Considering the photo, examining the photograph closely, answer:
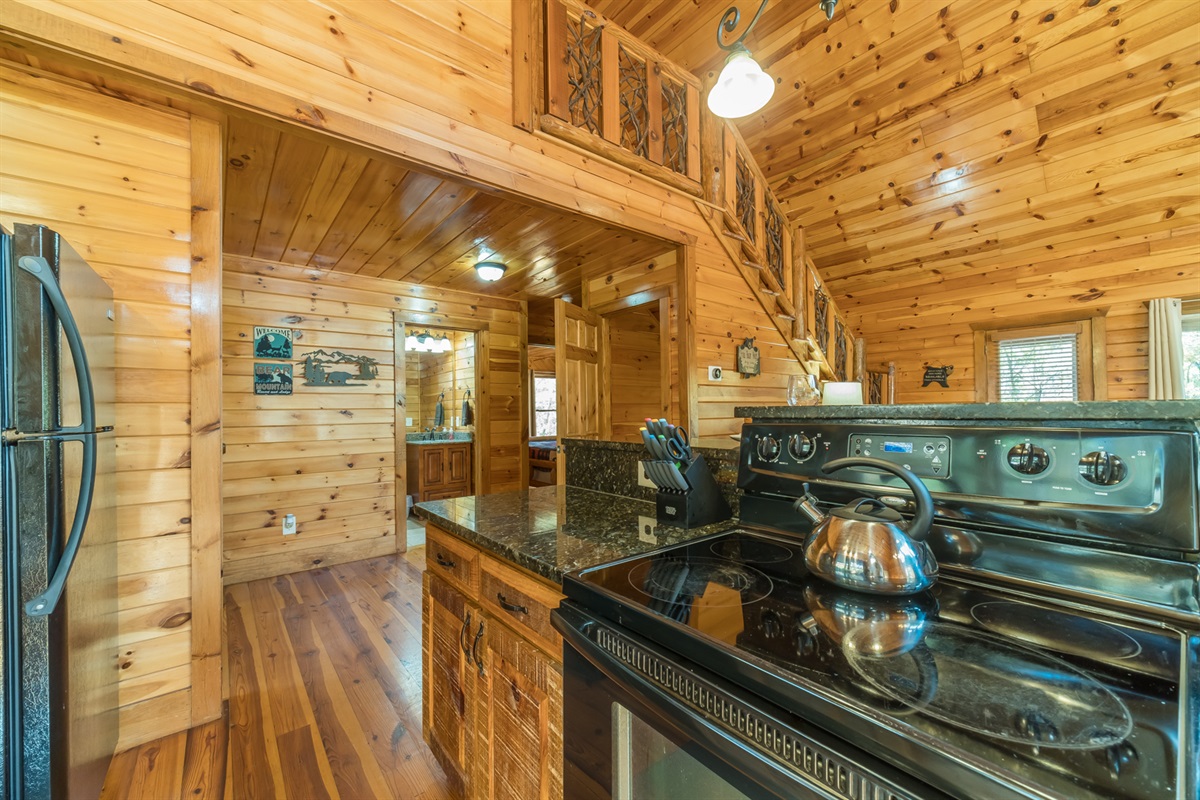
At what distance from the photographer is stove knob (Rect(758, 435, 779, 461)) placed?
125 cm

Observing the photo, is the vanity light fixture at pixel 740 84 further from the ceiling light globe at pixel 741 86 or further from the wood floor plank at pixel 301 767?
the wood floor plank at pixel 301 767

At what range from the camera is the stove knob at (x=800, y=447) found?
1176 millimetres

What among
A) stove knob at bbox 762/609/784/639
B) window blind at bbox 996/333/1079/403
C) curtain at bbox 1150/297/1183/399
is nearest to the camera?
stove knob at bbox 762/609/784/639

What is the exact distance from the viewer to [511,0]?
236 cm

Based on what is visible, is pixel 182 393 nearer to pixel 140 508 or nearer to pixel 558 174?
pixel 140 508

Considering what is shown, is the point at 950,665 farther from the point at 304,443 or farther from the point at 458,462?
the point at 458,462

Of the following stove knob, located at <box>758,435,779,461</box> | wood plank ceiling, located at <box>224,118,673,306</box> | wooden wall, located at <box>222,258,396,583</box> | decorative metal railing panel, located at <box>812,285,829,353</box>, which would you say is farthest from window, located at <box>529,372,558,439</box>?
stove knob, located at <box>758,435,779,461</box>

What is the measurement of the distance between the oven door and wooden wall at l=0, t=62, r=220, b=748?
1.71 meters

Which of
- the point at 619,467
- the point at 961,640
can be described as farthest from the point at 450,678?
the point at 961,640

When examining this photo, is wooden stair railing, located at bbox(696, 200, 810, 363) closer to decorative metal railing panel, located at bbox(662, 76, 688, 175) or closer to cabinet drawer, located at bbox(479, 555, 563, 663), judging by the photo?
decorative metal railing panel, located at bbox(662, 76, 688, 175)

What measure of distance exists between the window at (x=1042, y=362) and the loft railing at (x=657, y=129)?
1.52m

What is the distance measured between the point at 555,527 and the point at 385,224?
2.67 m

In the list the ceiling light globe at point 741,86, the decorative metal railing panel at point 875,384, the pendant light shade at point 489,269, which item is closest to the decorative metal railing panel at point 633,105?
the ceiling light globe at point 741,86

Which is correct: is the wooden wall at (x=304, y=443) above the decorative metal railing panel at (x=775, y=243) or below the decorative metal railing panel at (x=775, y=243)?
below
